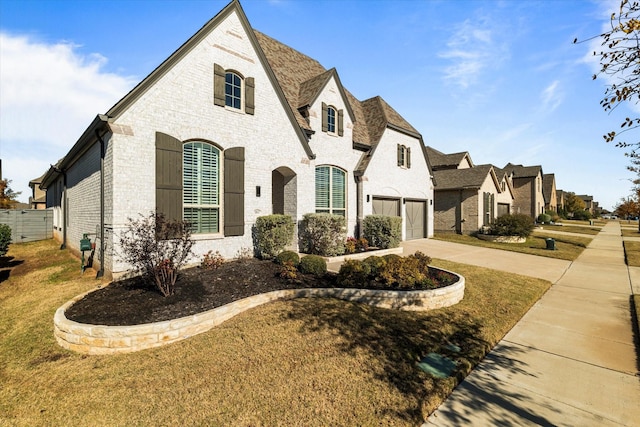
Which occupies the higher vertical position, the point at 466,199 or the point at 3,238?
the point at 466,199

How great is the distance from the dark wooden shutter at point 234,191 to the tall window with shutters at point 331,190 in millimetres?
4526

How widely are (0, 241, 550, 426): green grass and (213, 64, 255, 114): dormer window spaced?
7.30 m

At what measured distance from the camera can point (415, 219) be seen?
66.8ft

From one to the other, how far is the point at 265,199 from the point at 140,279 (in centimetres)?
490

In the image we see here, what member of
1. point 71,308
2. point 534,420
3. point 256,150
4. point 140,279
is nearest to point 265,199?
point 256,150

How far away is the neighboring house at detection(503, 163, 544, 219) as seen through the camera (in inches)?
1508

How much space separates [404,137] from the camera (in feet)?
61.8

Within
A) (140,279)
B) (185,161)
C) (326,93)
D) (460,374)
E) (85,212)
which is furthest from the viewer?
(326,93)

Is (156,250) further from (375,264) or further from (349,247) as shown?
(349,247)

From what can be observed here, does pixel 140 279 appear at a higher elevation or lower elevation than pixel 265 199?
lower

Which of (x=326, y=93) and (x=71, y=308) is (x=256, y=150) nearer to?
(x=326, y=93)

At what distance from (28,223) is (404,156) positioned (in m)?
26.1

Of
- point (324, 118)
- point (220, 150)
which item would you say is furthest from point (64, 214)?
point (324, 118)

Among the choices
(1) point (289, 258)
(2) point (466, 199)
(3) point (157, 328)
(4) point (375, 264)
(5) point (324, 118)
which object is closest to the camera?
(3) point (157, 328)
